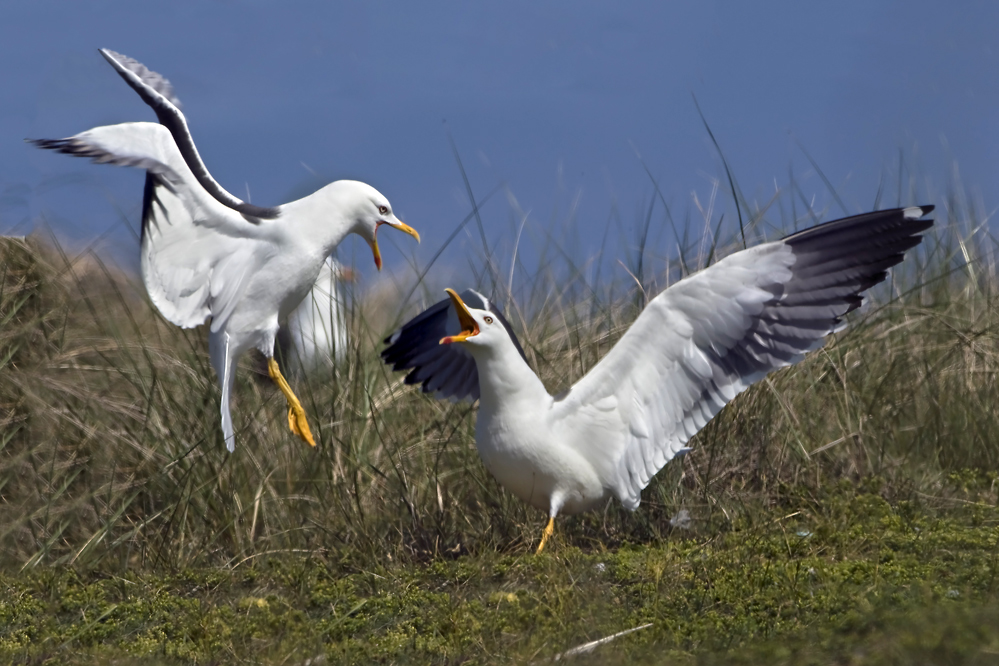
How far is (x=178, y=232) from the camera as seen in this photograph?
5641mm

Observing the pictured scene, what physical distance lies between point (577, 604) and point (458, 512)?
1.48 meters

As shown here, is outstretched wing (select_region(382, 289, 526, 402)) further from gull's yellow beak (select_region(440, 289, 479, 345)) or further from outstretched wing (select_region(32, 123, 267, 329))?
outstretched wing (select_region(32, 123, 267, 329))

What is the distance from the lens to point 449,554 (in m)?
5.92

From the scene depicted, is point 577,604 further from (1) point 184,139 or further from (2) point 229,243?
(1) point 184,139

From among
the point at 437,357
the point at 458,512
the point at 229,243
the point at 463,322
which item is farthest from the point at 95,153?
the point at 458,512

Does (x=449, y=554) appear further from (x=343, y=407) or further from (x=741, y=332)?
(x=741, y=332)

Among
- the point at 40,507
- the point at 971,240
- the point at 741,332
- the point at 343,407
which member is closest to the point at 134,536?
the point at 40,507

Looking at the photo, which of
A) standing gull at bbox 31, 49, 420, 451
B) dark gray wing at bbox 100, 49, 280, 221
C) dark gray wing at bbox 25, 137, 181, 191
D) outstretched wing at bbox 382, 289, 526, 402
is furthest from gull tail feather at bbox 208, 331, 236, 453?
dark gray wing at bbox 25, 137, 181, 191

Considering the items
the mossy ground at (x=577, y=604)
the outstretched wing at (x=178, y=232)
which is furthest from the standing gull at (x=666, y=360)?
the outstretched wing at (x=178, y=232)

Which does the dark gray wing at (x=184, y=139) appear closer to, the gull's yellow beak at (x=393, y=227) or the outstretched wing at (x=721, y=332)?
the gull's yellow beak at (x=393, y=227)

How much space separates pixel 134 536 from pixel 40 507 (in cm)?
77

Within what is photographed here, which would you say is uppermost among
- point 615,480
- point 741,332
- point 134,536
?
point 741,332

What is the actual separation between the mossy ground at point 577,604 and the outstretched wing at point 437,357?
982mm

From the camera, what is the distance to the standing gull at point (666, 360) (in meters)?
5.29
